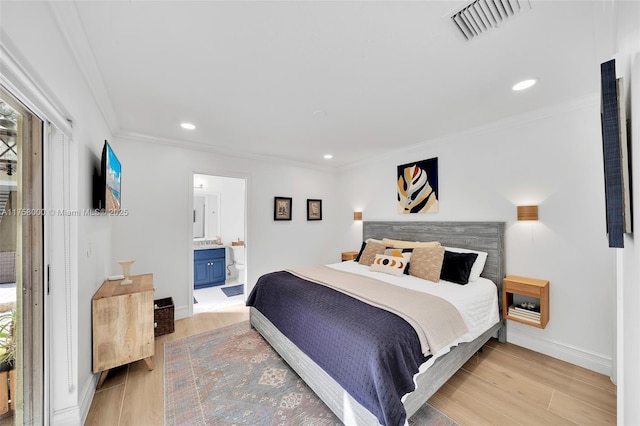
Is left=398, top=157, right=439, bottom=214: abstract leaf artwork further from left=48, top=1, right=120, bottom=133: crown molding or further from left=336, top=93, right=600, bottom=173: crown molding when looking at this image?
left=48, top=1, right=120, bottom=133: crown molding

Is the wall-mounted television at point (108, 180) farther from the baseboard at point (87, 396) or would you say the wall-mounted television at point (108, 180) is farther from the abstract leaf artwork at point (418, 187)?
the abstract leaf artwork at point (418, 187)

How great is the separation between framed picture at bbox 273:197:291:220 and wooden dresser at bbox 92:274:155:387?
90.8 inches

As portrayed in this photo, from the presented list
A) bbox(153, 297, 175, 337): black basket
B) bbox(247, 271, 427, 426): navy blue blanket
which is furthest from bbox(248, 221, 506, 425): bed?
bbox(153, 297, 175, 337): black basket

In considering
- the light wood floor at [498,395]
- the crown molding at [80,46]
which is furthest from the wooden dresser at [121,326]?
the crown molding at [80,46]

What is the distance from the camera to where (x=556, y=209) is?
8.06 ft

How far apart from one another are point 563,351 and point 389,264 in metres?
1.77

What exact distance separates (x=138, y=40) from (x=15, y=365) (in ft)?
6.37

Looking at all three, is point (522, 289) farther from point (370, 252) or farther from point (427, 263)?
point (370, 252)

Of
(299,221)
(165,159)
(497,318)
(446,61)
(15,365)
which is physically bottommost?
(497,318)

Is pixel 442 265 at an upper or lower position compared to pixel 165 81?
lower

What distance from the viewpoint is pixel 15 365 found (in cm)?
134

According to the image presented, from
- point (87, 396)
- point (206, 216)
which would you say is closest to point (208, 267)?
point (206, 216)

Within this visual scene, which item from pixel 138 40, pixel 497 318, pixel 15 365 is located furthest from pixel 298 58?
pixel 497 318

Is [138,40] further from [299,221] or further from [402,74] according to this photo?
[299,221]
